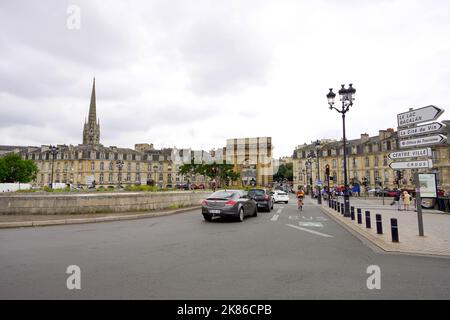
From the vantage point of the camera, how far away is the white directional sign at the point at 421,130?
8.64 metres

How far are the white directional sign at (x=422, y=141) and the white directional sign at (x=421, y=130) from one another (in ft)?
0.64

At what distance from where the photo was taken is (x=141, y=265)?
5.71 meters

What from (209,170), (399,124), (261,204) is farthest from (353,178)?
(399,124)

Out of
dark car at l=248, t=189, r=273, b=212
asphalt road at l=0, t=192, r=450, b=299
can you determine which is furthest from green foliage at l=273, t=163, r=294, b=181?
asphalt road at l=0, t=192, r=450, b=299

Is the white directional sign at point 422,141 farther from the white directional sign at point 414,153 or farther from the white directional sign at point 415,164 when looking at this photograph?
the white directional sign at point 415,164

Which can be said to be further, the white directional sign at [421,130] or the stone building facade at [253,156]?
the stone building facade at [253,156]

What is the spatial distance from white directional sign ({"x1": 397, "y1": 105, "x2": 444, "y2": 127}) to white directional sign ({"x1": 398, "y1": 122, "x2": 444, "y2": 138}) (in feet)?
0.62

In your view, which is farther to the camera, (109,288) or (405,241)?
(405,241)

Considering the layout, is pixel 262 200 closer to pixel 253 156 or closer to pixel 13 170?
pixel 13 170

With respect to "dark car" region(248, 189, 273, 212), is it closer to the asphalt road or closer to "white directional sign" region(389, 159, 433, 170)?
the asphalt road

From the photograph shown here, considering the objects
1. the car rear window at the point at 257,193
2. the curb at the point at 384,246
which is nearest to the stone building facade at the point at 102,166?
the car rear window at the point at 257,193

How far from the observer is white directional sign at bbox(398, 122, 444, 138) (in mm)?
8641
